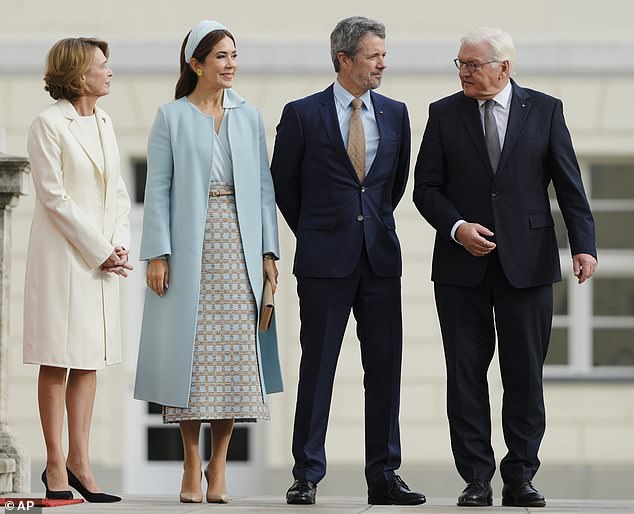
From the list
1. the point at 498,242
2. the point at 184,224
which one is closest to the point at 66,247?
the point at 184,224

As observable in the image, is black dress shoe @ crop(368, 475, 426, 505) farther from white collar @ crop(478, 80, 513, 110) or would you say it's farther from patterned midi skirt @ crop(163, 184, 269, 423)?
white collar @ crop(478, 80, 513, 110)

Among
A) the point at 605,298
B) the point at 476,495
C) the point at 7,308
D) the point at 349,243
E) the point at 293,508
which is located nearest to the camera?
the point at 293,508

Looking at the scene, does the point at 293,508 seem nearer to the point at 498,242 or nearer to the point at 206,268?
the point at 206,268

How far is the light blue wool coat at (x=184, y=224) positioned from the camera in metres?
5.76

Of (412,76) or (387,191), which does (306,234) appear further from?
(412,76)

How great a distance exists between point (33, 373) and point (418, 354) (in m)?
2.44

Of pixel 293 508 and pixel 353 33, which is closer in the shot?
pixel 293 508

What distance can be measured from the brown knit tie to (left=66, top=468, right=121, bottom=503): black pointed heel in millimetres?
1456

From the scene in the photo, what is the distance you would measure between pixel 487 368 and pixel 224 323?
95cm

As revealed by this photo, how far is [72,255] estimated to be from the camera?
574 cm

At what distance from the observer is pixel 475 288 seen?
575cm

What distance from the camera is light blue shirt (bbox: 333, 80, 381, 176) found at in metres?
5.84

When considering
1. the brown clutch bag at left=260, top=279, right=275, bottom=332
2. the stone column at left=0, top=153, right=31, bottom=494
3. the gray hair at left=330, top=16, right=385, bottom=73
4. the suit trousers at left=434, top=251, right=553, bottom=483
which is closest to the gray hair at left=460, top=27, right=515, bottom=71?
the gray hair at left=330, top=16, right=385, bottom=73

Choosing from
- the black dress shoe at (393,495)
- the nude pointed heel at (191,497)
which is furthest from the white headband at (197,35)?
the black dress shoe at (393,495)
